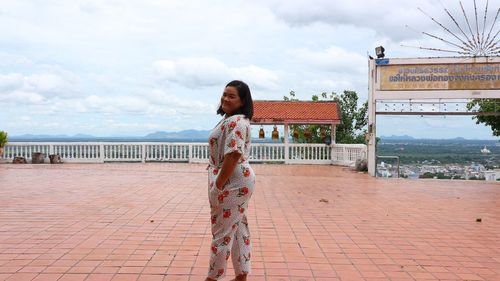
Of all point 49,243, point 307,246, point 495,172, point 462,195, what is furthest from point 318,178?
point 49,243

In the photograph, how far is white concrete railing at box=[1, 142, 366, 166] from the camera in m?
15.6

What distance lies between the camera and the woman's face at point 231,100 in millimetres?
3018

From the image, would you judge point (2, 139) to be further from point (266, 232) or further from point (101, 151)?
point (266, 232)

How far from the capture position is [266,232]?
17.2 feet

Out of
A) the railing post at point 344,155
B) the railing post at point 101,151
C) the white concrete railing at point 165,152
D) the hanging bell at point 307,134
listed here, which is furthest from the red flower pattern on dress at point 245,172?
the hanging bell at point 307,134

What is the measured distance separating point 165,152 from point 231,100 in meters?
13.6

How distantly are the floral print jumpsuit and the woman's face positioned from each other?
0.09 metres

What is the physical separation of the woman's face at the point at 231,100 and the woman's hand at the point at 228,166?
36 cm

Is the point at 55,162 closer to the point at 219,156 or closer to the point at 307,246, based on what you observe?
the point at 307,246

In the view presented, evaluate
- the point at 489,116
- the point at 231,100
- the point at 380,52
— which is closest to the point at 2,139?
the point at 380,52

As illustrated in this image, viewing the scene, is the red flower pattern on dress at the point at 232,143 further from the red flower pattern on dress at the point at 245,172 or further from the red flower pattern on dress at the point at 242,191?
the red flower pattern on dress at the point at 242,191

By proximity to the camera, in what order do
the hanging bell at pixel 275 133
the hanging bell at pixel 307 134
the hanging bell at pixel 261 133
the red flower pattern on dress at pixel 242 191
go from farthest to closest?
the hanging bell at pixel 307 134, the hanging bell at pixel 275 133, the hanging bell at pixel 261 133, the red flower pattern on dress at pixel 242 191

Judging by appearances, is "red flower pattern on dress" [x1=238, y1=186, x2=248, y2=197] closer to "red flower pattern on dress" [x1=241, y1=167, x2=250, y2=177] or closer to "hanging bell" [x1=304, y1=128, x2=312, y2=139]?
"red flower pattern on dress" [x1=241, y1=167, x2=250, y2=177]

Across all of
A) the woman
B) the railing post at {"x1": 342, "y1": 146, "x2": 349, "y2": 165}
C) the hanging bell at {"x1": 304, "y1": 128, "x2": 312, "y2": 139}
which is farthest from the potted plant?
the woman
